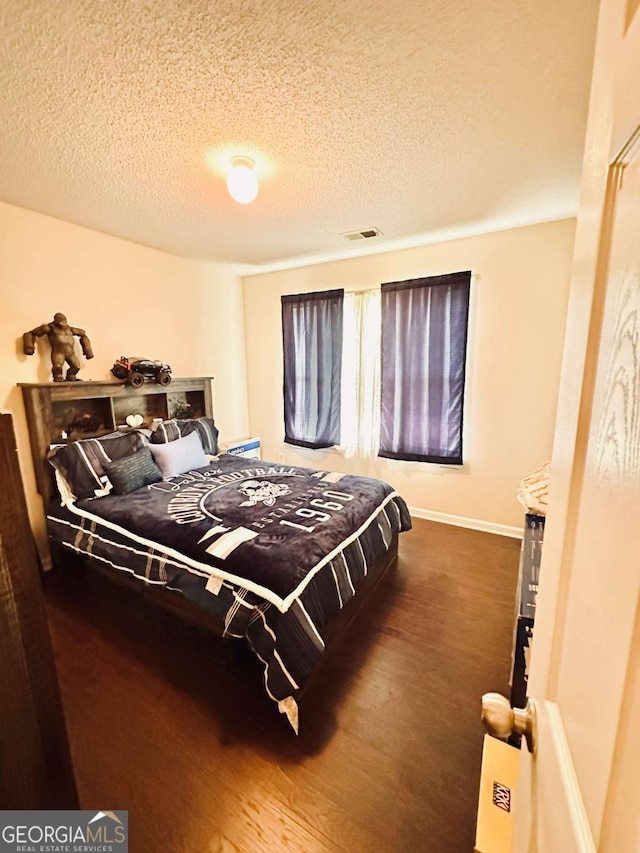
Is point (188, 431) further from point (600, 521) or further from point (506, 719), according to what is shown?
point (600, 521)

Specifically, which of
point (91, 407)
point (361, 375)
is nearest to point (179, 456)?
point (91, 407)

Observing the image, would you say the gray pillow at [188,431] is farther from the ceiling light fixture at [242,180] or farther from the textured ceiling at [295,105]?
the ceiling light fixture at [242,180]

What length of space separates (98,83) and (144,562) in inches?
83.0

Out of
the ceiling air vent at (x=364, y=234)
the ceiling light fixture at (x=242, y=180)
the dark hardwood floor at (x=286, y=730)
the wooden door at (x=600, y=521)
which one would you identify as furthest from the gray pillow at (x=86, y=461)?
the wooden door at (x=600, y=521)

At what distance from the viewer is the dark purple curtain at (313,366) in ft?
11.8

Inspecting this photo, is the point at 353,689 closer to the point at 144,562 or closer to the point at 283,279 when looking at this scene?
the point at 144,562

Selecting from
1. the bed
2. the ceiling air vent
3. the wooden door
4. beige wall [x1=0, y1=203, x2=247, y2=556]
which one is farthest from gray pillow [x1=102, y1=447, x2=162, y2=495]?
the wooden door

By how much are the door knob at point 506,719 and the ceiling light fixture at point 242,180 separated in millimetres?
2204

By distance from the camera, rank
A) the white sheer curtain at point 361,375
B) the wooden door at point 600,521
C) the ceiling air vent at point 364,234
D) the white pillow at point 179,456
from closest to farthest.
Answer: the wooden door at point 600,521 → the white pillow at point 179,456 → the ceiling air vent at point 364,234 → the white sheer curtain at point 361,375

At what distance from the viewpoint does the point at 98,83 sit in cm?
133

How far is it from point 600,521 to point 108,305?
134 inches

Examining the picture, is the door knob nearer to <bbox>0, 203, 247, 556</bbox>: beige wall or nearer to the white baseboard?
the white baseboard

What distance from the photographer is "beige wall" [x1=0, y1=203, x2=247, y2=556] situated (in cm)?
235
